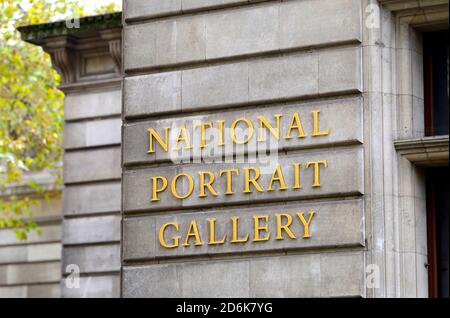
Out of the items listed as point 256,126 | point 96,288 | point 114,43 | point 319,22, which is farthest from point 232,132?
point 96,288

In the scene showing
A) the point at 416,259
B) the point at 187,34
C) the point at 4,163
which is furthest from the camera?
the point at 4,163

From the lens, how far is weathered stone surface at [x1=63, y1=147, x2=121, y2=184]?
26.6 metres

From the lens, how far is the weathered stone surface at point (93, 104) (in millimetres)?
26750

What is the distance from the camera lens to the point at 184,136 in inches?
744

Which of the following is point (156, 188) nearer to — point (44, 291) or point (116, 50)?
point (116, 50)

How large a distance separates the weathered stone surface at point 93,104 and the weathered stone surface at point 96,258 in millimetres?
2628

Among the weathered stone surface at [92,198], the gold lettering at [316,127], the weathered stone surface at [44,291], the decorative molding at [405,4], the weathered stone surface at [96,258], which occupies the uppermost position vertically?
the decorative molding at [405,4]

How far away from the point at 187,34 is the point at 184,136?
1482mm

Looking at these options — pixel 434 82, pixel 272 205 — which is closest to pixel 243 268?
pixel 272 205

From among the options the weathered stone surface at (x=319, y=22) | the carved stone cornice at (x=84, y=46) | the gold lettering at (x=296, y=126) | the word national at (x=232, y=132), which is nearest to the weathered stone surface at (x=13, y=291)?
the carved stone cornice at (x=84, y=46)

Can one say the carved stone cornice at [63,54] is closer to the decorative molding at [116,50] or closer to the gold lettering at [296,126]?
the decorative molding at [116,50]

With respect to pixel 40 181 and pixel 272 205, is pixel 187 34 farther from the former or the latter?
pixel 40 181

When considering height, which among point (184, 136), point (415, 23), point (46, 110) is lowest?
point (184, 136)

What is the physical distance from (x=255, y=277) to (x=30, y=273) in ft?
73.0
